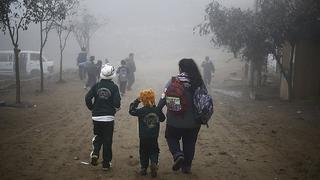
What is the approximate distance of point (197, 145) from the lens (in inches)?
380

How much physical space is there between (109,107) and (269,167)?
9.73ft

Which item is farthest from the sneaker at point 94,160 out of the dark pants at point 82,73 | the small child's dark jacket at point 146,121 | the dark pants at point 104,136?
the dark pants at point 82,73

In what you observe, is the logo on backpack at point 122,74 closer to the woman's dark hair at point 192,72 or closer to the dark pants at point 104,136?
the dark pants at point 104,136

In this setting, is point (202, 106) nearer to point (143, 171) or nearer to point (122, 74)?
point (143, 171)

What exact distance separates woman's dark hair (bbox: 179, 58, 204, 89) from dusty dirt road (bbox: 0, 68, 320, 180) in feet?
4.88

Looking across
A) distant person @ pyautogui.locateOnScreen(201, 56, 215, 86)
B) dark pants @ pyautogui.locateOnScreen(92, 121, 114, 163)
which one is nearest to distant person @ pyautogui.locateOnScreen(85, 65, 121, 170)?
dark pants @ pyautogui.locateOnScreen(92, 121, 114, 163)

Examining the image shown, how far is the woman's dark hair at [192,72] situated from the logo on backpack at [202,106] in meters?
0.14

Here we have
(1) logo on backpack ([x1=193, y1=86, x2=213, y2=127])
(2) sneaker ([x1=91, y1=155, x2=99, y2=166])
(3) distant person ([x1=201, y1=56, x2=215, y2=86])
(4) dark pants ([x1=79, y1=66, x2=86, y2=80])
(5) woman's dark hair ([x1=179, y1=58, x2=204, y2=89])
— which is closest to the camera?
(1) logo on backpack ([x1=193, y1=86, x2=213, y2=127])

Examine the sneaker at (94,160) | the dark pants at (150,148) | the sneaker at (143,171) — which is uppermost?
the dark pants at (150,148)

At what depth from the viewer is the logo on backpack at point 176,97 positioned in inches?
264

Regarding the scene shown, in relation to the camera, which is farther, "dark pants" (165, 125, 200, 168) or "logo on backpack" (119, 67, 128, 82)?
"logo on backpack" (119, 67, 128, 82)

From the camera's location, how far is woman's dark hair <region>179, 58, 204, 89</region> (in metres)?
6.84

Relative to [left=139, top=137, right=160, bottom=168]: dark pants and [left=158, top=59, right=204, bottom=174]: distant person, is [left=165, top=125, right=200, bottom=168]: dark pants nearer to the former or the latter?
[left=158, top=59, right=204, bottom=174]: distant person

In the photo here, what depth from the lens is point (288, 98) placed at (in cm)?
1666
